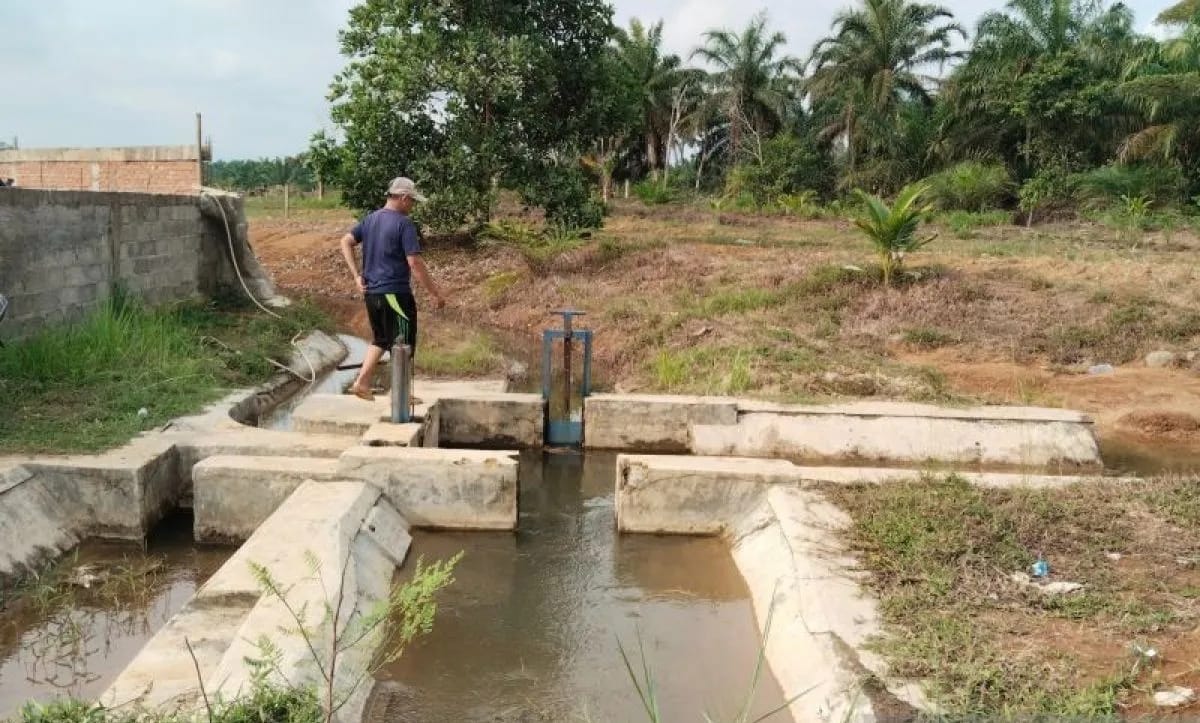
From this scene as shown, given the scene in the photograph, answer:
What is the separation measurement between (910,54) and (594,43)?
792 inches

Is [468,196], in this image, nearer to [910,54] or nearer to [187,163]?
[187,163]

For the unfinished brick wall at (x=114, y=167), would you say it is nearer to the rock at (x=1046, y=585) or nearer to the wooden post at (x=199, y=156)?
the wooden post at (x=199, y=156)

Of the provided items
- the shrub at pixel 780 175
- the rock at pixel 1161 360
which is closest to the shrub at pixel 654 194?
the shrub at pixel 780 175

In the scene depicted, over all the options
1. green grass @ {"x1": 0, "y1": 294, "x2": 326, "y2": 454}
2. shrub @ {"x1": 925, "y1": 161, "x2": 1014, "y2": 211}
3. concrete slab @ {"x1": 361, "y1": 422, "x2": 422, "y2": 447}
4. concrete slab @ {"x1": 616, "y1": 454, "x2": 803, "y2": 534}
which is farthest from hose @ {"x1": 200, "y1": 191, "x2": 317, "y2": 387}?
shrub @ {"x1": 925, "y1": 161, "x2": 1014, "y2": 211}

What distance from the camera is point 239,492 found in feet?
19.3

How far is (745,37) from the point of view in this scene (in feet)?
125

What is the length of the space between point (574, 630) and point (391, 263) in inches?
127

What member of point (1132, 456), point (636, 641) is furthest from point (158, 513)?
point (1132, 456)

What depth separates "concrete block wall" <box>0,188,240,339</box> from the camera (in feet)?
26.3

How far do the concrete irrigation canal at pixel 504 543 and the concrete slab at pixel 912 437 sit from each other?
2 centimetres

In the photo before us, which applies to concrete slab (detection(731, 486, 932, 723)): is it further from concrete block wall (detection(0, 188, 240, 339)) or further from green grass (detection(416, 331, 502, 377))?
concrete block wall (detection(0, 188, 240, 339))

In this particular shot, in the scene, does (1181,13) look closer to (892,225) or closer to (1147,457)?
(892,225)

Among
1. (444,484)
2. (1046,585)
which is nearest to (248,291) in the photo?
(444,484)

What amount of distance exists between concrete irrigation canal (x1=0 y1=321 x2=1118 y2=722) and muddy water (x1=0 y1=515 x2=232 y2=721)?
0.02 meters
